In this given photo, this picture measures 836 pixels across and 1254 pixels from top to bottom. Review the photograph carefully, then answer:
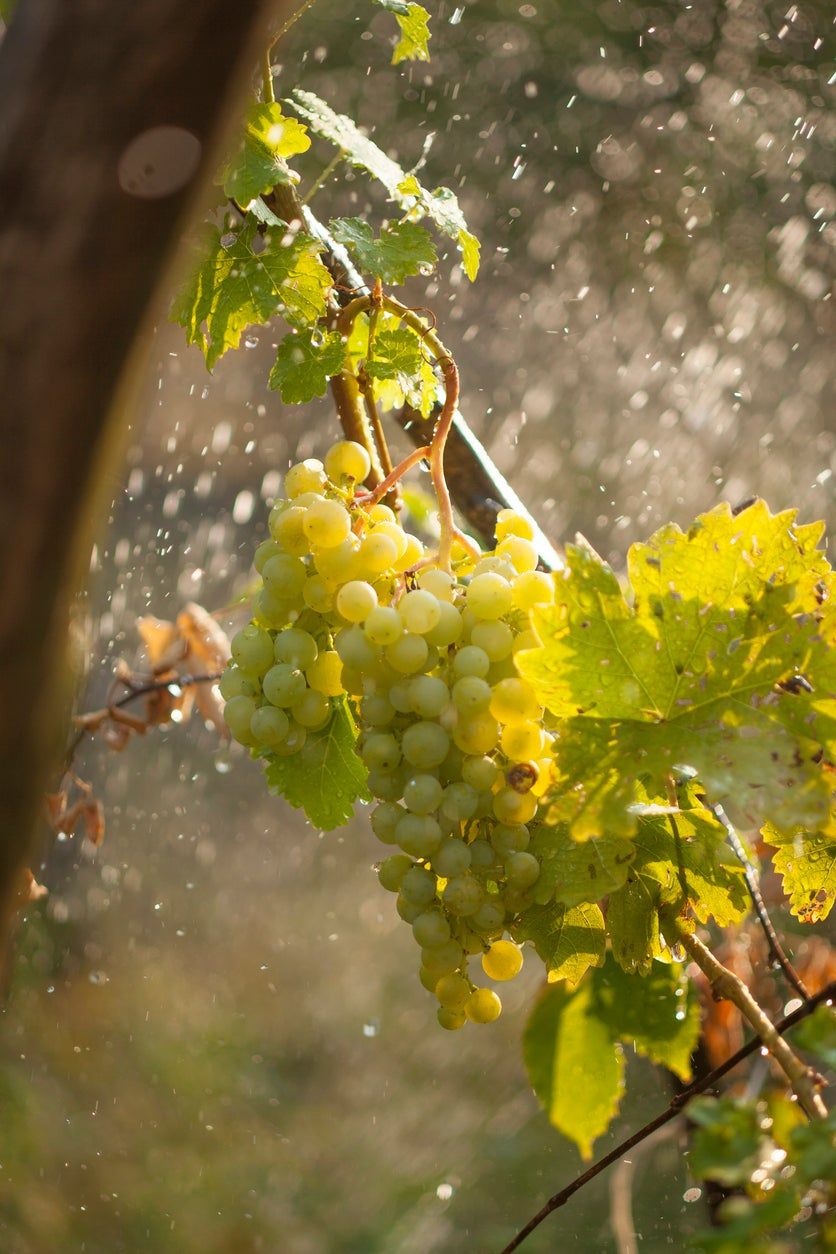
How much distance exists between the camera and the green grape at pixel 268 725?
1.05 ft

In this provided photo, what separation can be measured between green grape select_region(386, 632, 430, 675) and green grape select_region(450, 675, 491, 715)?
0.04 ft

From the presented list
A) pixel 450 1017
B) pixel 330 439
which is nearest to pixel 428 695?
pixel 450 1017

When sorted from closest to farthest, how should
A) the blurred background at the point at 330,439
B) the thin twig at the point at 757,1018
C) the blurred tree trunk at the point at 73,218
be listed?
the blurred tree trunk at the point at 73,218 < the thin twig at the point at 757,1018 < the blurred background at the point at 330,439

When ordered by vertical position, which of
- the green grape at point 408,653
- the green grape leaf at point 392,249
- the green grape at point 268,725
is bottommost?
the green grape at point 268,725

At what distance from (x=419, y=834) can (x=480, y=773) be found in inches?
1.0

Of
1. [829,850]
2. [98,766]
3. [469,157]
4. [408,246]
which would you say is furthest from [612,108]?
[829,850]

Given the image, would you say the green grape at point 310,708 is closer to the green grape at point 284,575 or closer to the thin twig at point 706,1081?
the green grape at point 284,575

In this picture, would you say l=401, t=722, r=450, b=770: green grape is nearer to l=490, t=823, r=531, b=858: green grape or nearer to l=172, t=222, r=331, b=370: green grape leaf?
l=490, t=823, r=531, b=858: green grape

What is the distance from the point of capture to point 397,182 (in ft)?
1.26

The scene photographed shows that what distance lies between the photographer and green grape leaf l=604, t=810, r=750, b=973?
0.29 m

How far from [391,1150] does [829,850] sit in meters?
1.43

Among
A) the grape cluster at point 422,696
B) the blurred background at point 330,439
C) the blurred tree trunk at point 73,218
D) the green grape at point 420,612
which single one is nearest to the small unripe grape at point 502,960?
the grape cluster at point 422,696

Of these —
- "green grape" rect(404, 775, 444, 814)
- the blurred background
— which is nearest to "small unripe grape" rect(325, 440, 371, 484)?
"green grape" rect(404, 775, 444, 814)

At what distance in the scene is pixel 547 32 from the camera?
1.82 meters
